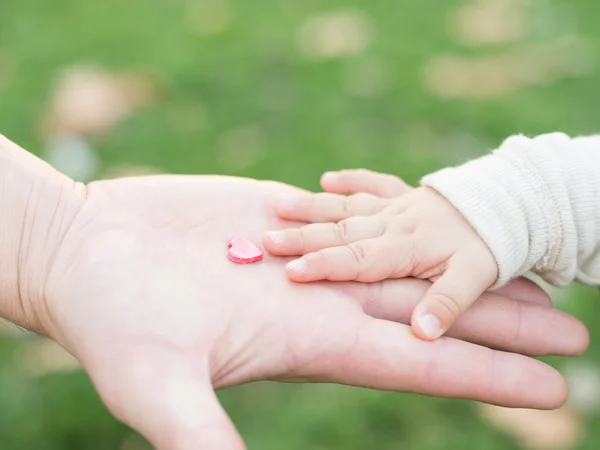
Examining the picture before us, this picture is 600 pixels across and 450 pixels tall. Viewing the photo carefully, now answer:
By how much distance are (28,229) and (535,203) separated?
3.03 feet

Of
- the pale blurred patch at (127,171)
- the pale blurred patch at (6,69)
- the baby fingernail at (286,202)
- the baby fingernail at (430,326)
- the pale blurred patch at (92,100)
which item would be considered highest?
the baby fingernail at (286,202)

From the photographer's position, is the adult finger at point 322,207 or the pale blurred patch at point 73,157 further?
the pale blurred patch at point 73,157

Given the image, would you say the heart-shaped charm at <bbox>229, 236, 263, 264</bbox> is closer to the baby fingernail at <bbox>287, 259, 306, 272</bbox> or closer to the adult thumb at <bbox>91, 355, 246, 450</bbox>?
the baby fingernail at <bbox>287, 259, 306, 272</bbox>

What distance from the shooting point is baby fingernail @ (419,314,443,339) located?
1.38 meters

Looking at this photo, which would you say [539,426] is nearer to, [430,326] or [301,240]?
[430,326]

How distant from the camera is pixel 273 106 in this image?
2.79 metres

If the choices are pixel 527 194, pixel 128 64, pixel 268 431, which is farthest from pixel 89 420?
pixel 128 64

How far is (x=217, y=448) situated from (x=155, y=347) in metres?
0.21

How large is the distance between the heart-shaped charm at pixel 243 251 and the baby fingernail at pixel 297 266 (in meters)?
0.08

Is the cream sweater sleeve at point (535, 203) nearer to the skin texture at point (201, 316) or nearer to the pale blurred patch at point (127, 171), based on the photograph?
the skin texture at point (201, 316)

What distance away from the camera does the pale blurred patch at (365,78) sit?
2859 mm

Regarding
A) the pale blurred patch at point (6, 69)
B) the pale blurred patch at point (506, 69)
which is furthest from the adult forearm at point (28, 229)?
the pale blurred patch at point (506, 69)

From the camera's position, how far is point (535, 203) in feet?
5.01

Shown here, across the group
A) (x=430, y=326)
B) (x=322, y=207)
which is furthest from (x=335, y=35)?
(x=430, y=326)
